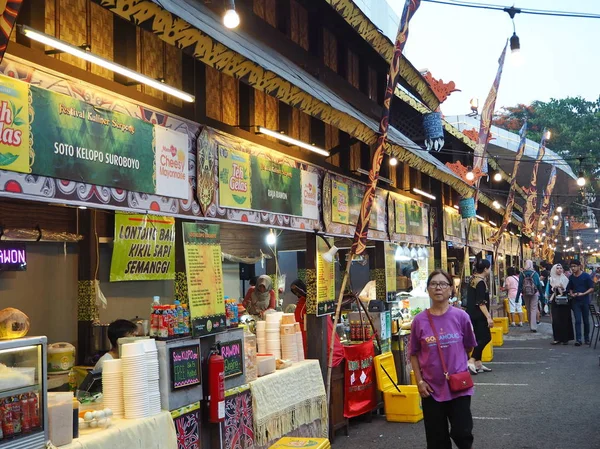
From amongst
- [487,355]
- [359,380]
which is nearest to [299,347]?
[359,380]

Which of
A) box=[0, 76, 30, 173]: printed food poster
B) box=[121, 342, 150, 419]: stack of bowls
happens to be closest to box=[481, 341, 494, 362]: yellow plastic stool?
box=[121, 342, 150, 419]: stack of bowls

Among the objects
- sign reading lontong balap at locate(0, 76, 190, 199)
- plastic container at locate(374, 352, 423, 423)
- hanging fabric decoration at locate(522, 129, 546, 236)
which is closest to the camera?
sign reading lontong balap at locate(0, 76, 190, 199)

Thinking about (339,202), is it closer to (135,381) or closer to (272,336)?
(272,336)

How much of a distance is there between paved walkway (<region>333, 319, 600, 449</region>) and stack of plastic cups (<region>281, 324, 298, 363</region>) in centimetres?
132

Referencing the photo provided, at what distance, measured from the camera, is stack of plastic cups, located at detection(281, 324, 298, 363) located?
27.3 feet

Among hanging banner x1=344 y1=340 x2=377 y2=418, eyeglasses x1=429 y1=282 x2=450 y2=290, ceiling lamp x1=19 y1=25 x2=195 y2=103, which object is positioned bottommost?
hanging banner x1=344 y1=340 x2=377 y2=418

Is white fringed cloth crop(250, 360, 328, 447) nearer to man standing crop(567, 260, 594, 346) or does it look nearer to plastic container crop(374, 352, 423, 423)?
plastic container crop(374, 352, 423, 423)

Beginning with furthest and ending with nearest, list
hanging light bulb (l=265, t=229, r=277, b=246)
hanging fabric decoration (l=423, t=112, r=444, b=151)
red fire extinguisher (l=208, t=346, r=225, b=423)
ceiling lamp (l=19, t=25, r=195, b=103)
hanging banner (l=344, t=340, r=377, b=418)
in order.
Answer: hanging fabric decoration (l=423, t=112, r=444, b=151) < hanging light bulb (l=265, t=229, r=277, b=246) < hanging banner (l=344, t=340, r=377, b=418) < red fire extinguisher (l=208, t=346, r=225, b=423) < ceiling lamp (l=19, t=25, r=195, b=103)

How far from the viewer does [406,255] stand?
14406 mm

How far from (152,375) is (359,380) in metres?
4.66

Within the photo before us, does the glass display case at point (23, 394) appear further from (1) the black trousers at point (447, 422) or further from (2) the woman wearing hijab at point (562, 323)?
(2) the woman wearing hijab at point (562, 323)

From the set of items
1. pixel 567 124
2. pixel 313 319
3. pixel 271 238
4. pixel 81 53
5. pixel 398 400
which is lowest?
pixel 398 400

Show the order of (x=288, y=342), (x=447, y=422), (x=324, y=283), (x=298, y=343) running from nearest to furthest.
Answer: (x=447, y=422) → (x=288, y=342) → (x=298, y=343) → (x=324, y=283)

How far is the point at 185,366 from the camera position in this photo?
6.04m
